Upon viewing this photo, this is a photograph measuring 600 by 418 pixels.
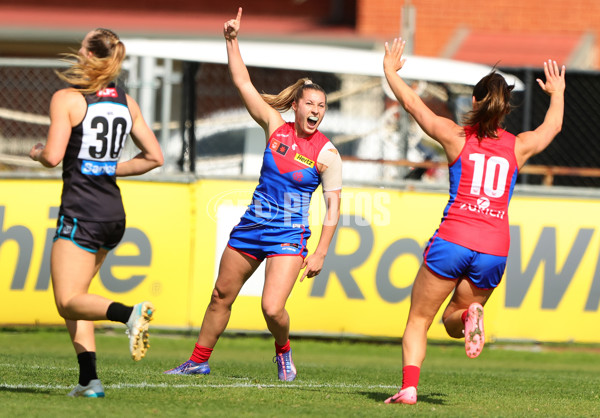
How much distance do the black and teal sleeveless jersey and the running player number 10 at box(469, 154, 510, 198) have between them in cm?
214

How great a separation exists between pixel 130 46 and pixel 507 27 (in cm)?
1152

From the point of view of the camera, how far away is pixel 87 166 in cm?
579

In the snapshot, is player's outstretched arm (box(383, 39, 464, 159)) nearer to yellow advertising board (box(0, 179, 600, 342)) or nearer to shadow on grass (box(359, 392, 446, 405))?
shadow on grass (box(359, 392, 446, 405))

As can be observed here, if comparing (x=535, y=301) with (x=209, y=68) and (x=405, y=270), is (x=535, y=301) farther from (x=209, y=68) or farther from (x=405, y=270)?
(x=209, y=68)

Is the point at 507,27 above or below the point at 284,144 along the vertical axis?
above

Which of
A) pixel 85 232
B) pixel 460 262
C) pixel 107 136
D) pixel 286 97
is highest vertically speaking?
pixel 286 97

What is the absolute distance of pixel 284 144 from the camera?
23.7 feet

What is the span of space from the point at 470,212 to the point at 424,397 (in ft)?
4.74

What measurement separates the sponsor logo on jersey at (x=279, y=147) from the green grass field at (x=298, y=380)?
164 centimetres

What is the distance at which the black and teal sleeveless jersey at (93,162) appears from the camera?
5.78m

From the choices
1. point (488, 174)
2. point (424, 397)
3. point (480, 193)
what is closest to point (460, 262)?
point (480, 193)

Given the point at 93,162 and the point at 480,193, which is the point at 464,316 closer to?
the point at 480,193

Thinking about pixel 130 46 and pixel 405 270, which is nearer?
pixel 405 270

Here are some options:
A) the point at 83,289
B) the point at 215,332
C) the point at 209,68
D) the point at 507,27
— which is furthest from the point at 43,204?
the point at 507,27
